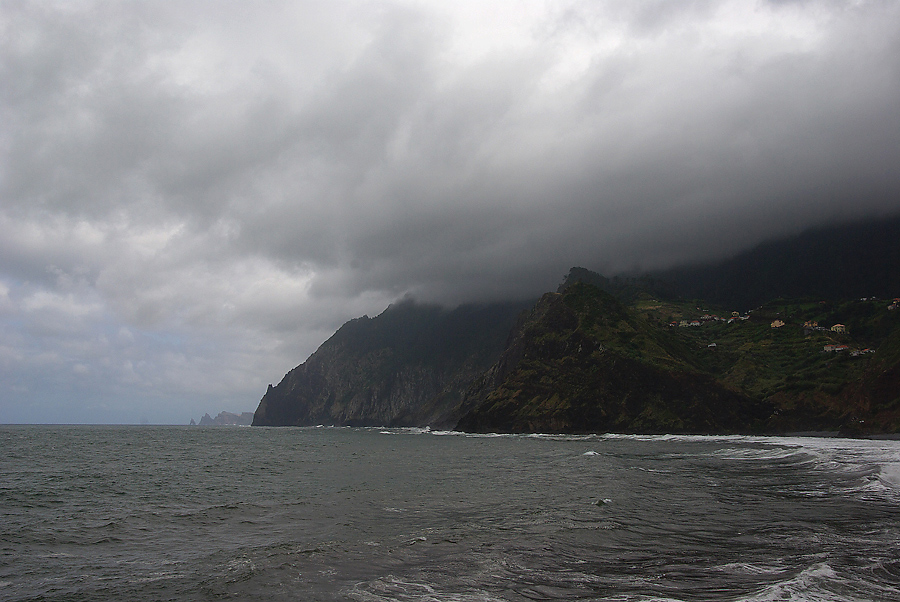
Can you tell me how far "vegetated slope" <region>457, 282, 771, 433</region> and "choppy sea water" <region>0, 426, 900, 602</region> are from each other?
8649 centimetres

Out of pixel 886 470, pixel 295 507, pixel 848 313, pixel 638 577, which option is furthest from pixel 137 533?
pixel 848 313

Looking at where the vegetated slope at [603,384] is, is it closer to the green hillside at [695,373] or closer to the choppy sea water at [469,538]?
the green hillside at [695,373]

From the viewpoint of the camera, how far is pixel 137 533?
22.0 m

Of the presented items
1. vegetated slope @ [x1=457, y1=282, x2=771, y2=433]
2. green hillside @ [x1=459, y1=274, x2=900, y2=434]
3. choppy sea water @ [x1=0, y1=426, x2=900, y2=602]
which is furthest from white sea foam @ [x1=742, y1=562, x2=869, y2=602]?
vegetated slope @ [x1=457, y1=282, x2=771, y2=433]

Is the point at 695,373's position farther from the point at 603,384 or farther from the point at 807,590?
the point at 807,590

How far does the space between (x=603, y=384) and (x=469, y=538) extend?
122 meters

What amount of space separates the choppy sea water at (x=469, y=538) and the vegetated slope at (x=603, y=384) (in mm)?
86490

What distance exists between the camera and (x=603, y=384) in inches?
5290

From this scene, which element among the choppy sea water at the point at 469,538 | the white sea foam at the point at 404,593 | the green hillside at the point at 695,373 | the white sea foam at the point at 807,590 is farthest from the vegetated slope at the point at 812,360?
the white sea foam at the point at 404,593

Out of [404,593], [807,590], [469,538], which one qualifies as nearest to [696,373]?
[469,538]

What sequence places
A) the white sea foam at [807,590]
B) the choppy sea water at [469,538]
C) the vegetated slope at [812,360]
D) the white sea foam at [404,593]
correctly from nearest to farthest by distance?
1. the white sea foam at [807,590]
2. the white sea foam at [404,593]
3. the choppy sea water at [469,538]
4. the vegetated slope at [812,360]

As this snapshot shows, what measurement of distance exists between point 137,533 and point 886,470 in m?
43.3

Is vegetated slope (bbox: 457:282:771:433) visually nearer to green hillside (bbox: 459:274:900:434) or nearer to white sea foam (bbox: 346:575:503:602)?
green hillside (bbox: 459:274:900:434)

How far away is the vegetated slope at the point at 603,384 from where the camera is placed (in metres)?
120
